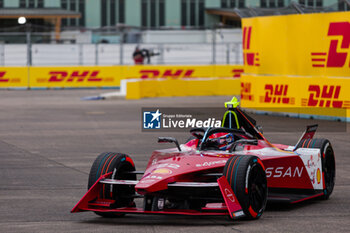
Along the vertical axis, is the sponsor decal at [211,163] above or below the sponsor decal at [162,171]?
above

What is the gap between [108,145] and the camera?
1711 cm

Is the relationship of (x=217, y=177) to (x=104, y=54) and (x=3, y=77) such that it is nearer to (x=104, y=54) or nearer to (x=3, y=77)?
(x=3, y=77)

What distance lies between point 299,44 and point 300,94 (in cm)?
145

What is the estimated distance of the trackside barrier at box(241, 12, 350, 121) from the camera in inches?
868

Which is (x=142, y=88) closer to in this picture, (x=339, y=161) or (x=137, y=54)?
(x=137, y=54)

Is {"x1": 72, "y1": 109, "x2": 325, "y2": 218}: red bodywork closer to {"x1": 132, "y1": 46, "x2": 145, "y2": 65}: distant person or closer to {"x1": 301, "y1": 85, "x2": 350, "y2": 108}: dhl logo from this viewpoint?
{"x1": 301, "y1": 85, "x2": 350, "y2": 108}: dhl logo

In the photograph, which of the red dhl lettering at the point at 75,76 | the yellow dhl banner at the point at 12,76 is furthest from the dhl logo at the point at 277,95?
the yellow dhl banner at the point at 12,76

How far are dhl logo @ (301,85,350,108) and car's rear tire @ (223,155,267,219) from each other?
13.3 metres

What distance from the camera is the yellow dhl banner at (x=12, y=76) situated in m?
38.8

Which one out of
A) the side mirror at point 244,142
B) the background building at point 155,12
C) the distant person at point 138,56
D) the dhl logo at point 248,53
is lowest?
the side mirror at point 244,142

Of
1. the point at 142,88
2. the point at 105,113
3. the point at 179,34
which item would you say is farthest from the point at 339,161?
the point at 179,34

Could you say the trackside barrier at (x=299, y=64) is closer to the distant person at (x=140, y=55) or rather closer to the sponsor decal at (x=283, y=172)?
the sponsor decal at (x=283, y=172)

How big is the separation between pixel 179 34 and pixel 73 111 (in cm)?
2716

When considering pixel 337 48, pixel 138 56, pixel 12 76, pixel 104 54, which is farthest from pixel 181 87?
pixel 337 48
